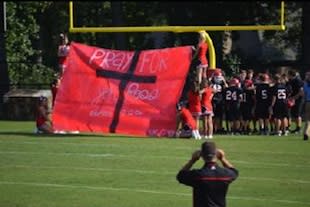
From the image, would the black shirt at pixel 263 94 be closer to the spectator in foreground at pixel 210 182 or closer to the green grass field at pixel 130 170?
the green grass field at pixel 130 170

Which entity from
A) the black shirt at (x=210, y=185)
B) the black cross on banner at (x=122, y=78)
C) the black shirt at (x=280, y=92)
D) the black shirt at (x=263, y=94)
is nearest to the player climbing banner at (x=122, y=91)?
the black cross on banner at (x=122, y=78)

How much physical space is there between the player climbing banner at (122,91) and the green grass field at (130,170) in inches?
25.0

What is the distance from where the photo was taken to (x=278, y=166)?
16.7 m

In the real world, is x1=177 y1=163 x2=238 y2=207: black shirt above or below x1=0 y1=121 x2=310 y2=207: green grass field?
above

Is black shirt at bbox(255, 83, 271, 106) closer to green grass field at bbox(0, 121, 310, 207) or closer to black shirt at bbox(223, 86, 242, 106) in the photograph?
black shirt at bbox(223, 86, 242, 106)

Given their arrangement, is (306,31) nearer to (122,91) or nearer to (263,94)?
(263,94)

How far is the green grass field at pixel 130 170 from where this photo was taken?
1370 centimetres

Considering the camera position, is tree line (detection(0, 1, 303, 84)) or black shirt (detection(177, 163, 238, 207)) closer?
black shirt (detection(177, 163, 238, 207))

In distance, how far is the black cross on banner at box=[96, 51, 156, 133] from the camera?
22312mm

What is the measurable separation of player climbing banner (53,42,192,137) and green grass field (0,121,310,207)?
64 centimetres

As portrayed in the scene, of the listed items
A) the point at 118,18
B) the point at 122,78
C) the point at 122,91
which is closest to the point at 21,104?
the point at 122,78

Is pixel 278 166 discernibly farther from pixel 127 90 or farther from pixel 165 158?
pixel 127 90

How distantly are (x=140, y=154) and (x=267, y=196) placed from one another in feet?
15.6

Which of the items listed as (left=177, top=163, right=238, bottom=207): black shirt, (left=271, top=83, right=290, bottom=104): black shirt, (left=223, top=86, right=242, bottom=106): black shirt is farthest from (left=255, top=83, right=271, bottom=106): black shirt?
(left=177, top=163, right=238, bottom=207): black shirt
